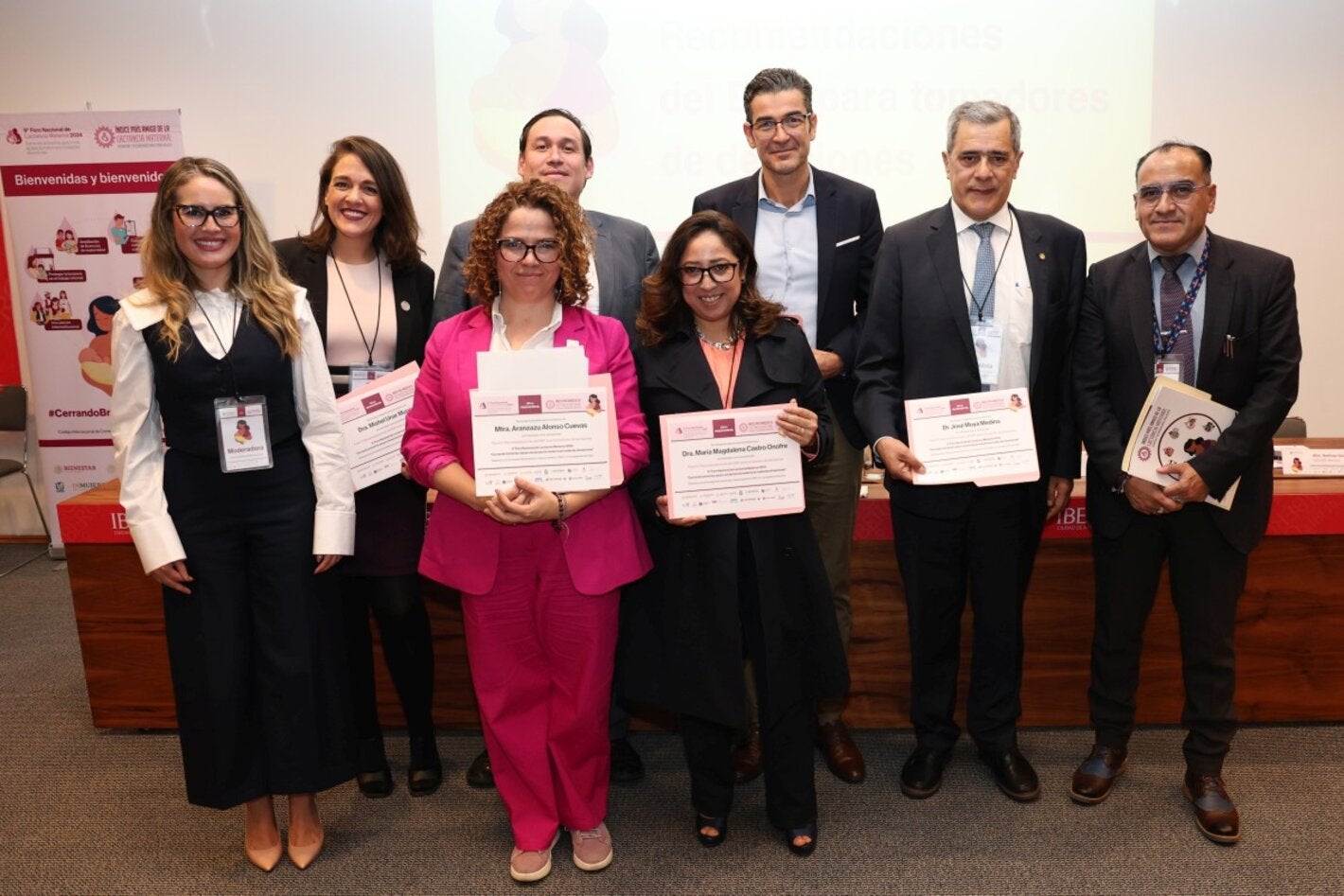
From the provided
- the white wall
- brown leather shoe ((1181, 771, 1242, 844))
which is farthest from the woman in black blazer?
the white wall

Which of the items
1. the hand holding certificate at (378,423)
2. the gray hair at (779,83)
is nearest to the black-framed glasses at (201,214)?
the hand holding certificate at (378,423)

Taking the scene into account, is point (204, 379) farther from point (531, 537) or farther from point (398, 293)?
point (531, 537)

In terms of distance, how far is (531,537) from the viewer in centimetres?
237

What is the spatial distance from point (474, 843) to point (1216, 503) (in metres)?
2.19

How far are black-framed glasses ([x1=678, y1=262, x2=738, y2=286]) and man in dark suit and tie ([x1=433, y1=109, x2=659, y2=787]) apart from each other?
0.38 metres

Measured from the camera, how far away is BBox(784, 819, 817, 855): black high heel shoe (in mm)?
2545

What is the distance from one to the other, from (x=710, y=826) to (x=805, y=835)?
0.25 metres

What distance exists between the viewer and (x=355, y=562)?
2.72m

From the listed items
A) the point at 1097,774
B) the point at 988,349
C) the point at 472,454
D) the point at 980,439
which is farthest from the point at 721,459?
the point at 1097,774

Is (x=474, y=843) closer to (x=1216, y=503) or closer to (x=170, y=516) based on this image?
(x=170, y=516)

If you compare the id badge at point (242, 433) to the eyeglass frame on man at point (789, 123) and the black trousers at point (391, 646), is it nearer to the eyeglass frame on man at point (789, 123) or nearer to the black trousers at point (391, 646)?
the black trousers at point (391, 646)

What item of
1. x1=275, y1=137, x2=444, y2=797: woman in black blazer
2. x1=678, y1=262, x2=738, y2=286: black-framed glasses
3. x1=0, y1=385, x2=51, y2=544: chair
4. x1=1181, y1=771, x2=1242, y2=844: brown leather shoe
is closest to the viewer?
x1=678, y1=262, x2=738, y2=286: black-framed glasses

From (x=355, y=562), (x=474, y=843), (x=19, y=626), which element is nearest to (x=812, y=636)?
(x=474, y=843)

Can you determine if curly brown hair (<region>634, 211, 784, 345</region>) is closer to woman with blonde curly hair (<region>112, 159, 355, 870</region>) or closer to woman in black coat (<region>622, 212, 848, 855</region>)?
Answer: woman in black coat (<region>622, 212, 848, 855</region>)
